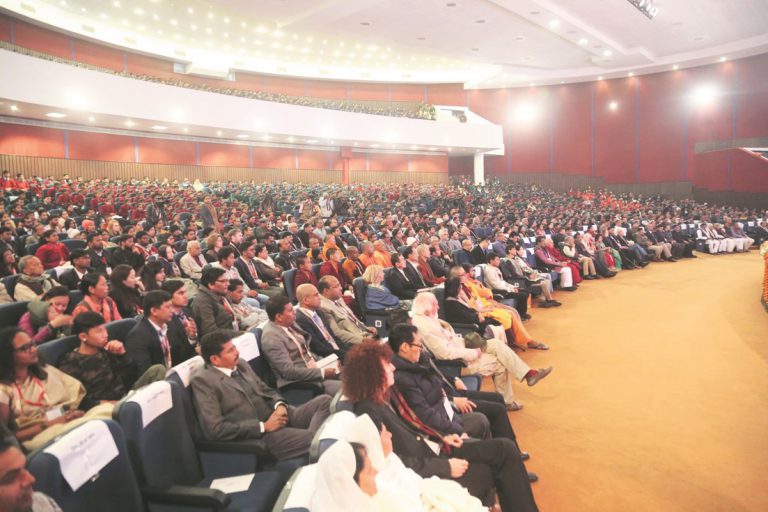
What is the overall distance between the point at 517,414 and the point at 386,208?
40.2ft

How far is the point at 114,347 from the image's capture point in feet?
9.37

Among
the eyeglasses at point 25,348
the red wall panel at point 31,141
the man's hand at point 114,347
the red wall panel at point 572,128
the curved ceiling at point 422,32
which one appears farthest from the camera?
the red wall panel at point 572,128

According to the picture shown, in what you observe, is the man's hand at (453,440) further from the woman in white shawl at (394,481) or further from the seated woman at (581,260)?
the seated woman at (581,260)

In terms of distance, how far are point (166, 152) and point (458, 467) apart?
1984 cm

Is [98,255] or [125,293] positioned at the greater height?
[98,255]

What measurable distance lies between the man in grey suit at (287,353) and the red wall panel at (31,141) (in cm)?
1596


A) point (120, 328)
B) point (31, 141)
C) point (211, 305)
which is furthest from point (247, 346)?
point (31, 141)

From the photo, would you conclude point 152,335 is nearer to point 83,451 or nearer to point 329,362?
point 329,362

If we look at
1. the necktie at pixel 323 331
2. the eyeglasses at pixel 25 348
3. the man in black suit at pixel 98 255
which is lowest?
the necktie at pixel 323 331

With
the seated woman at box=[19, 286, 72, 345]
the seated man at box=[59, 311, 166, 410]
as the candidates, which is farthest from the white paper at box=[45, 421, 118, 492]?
the seated woman at box=[19, 286, 72, 345]

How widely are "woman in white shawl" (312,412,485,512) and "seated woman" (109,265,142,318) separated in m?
2.68

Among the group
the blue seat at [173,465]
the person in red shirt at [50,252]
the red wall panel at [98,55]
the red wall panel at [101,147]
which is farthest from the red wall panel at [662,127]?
the blue seat at [173,465]

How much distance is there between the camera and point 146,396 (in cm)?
216

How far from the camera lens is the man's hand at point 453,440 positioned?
2.51m
